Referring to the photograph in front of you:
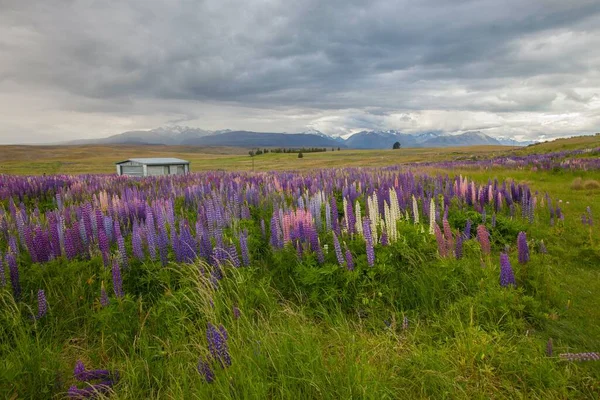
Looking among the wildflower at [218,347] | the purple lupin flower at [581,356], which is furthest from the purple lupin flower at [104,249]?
the purple lupin flower at [581,356]

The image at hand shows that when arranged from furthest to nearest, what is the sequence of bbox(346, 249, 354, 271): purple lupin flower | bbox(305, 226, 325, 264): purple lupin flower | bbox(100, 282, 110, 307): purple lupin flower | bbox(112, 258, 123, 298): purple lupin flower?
1. bbox(305, 226, 325, 264): purple lupin flower
2. bbox(346, 249, 354, 271): purple lupin flower
3. bbox(112, 258, 123, 298): purple lupin flower
4. bbox(100, 282, 110, 307): purple lupin flower

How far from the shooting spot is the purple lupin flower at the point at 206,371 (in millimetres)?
2949

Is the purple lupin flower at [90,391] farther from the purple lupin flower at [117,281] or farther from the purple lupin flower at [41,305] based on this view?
the purple lupin flower at [41,305]

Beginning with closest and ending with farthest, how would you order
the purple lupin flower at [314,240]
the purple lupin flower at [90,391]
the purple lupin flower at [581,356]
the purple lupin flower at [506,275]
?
1. the purple lupin flower at [90,391]
2. the purple lupin flower at [581,356]
3. the purple lupin flower at [506,275]
4. the purple lupin flower at [314,240]

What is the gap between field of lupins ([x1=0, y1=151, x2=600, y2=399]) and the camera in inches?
115

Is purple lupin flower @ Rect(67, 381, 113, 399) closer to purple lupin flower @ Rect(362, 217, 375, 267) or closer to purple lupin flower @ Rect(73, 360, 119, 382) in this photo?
purple lupin flower @ Rect(73, 360, 119, 382)

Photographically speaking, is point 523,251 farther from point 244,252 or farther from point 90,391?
point 90,391

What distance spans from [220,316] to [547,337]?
3218mm

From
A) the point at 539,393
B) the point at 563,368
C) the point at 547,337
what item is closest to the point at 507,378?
the point at 539,393

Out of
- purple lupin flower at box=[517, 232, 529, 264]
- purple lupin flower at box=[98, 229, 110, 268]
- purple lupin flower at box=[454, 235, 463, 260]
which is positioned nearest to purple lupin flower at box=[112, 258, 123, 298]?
purple lupin flower at box=[98, 229, 110, 268]

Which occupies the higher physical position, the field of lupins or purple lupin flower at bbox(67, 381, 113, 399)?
the field of lupins

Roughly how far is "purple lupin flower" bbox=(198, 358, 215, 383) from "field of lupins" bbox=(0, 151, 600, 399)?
0.02 m

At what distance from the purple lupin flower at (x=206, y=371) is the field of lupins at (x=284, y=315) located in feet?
0.06

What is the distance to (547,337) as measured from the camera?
3598mm
